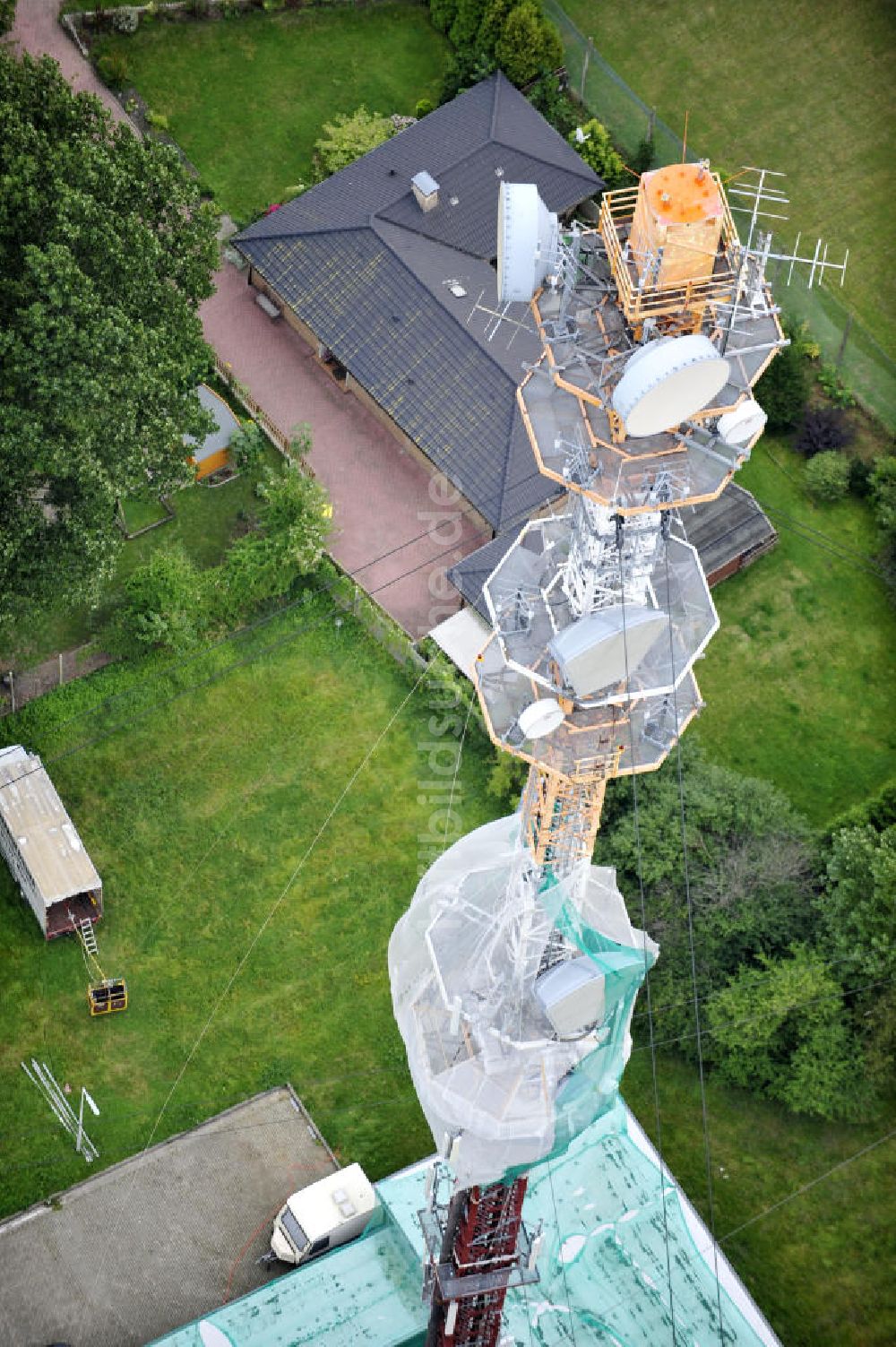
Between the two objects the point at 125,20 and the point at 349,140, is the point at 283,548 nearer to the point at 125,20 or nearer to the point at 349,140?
the point at 349,140

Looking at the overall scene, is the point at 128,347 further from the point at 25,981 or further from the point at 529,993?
the point at 529,993

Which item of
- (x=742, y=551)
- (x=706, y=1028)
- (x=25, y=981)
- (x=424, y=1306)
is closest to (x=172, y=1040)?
(x=25, y=981)

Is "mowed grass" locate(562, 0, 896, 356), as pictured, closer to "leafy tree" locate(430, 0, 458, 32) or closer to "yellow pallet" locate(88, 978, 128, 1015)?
"leafy tree" locate(430, 0, 458, 32)

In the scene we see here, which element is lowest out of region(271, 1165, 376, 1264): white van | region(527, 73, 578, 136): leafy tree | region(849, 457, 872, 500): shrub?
region(271, 1165, 376, 1264): white van

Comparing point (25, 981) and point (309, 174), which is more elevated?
point (309, 174)

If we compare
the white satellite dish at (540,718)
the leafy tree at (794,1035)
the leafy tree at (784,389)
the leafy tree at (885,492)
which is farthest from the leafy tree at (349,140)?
the white satellite dish at (540,718)

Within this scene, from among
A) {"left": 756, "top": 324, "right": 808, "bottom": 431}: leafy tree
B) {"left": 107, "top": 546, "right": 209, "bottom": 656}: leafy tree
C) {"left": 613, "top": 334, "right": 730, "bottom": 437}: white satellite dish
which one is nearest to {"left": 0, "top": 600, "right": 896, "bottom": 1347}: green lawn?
{"left": 107, "top": 546, "right": 209, "bottom": 656}: leafy tree

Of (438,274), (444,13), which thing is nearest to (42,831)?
(438,274)
